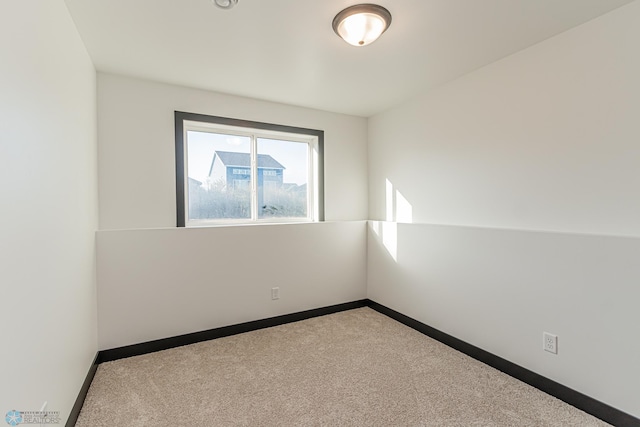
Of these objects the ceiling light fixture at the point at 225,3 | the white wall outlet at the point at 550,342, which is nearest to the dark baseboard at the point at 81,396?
the ceiling light fixture at the point at 225,3

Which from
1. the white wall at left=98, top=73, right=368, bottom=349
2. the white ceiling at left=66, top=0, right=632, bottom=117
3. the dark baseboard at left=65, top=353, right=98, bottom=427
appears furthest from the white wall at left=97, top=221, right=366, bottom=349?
the white ceiling at left=66, top=0, right=632, bottom=117

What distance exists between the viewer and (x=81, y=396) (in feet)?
6.48

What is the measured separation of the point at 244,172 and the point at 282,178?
1.56ft

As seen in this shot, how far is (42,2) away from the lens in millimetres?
1454

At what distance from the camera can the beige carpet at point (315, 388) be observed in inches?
72.7

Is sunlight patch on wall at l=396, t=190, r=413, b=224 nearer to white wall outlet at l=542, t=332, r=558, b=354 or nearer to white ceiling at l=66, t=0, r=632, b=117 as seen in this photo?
white ceiling at l=66, t=0, r=632, b=117

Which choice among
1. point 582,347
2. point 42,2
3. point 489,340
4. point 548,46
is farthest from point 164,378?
point 548,46

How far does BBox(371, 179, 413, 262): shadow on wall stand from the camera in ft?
11.3

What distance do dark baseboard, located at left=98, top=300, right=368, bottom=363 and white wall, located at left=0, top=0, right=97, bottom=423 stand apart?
0.44 m

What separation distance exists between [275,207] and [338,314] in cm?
148

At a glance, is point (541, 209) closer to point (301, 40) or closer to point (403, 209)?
point (403, 209)

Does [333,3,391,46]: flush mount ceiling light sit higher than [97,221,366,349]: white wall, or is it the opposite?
[333,3,391,46]: flush mount ceiling light

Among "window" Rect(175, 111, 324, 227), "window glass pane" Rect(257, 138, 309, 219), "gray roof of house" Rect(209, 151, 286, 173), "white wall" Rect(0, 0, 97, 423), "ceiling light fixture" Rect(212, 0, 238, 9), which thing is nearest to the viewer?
"white wall" Rect(0, 0, 97, 423)

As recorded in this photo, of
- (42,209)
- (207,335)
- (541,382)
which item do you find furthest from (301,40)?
(541,382)
